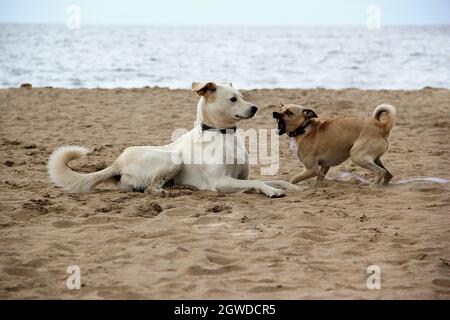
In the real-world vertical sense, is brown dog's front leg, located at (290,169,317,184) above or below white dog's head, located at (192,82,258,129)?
below

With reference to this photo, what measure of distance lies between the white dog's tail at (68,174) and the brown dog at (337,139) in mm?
1955

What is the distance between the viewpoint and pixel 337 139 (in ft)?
20.2

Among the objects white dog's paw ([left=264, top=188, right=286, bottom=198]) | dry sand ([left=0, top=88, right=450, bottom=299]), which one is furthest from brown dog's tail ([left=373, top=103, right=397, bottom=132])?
white dog's paw ([left=264, top=188, right=286, bottom=198])

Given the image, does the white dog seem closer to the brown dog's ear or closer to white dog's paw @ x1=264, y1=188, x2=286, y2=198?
white dog's paw @ x1=264, y1=188, x2=286, y2=198

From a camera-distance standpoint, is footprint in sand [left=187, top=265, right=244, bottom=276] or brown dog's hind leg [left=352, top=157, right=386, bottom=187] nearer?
A: footprint in sand [left=187, top=265, right=244, bottom=276]

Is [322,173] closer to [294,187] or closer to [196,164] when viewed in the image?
[294,187]

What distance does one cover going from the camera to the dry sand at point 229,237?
365 cm

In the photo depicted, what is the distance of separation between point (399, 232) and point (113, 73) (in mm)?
19748

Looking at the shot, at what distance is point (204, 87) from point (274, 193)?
124 cm

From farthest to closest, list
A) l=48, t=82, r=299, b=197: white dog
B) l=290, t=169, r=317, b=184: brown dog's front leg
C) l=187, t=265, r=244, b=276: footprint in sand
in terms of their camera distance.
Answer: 1. l=290, t=169, r=317, b=184: brown dog's front leg
2. l=48, t=82, r=299, b=197: white dog
3. l=187, t=265, r=244, b=276: footprint in sand

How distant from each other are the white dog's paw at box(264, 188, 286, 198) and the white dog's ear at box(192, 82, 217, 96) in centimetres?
115

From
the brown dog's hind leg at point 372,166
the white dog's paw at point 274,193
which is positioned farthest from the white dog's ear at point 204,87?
the brown dog's hind leg at point 372,166

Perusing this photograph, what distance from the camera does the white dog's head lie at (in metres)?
5.99

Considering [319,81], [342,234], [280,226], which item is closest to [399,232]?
[342,234]
